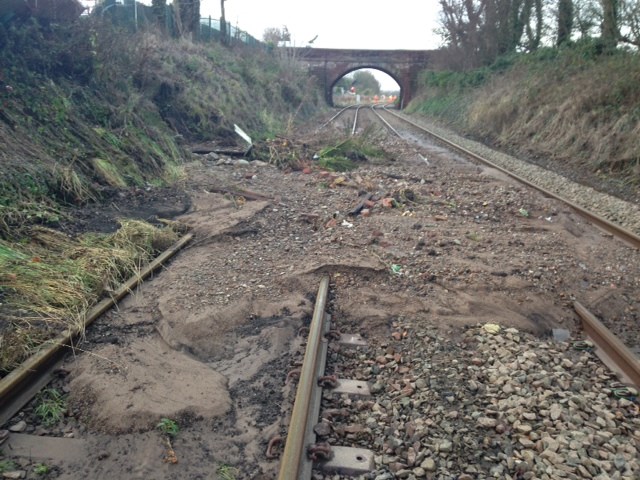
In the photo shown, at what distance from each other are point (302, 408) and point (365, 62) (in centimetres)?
4921

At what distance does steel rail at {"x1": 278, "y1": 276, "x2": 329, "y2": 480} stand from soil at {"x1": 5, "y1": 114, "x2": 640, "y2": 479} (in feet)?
0.51

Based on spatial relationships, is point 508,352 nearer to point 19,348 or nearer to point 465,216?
point 19,348

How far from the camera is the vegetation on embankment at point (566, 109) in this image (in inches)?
503

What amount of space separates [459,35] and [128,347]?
34964 mm

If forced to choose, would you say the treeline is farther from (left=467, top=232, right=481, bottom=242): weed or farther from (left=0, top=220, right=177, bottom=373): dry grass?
(left=0, top=220, right=177, bottom=373): dry grass

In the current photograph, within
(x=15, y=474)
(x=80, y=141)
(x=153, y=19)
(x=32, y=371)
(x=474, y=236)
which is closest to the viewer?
(x=15, y=474)

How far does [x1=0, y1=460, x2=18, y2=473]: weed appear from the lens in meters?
2.80

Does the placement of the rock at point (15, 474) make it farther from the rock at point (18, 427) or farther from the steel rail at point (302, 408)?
→ the steel rail at point (302, 408)

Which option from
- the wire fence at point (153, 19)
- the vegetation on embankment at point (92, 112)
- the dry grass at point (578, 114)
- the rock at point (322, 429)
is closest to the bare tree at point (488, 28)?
the dry grass at point (578, 114)

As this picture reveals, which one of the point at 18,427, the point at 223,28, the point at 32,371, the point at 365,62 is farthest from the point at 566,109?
the point at 365,62

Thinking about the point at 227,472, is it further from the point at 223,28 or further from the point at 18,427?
the point at 223,28

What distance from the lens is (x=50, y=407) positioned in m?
3.34

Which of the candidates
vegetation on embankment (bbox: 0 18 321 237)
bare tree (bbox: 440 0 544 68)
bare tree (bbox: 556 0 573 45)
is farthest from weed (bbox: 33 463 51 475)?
bare tree (bbox: 440 0 544 68)

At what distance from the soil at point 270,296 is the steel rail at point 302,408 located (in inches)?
6.1
